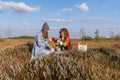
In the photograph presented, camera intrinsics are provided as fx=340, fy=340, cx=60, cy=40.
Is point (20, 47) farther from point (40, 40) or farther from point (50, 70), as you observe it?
point (50, 70)

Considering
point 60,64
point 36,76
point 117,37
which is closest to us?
point 36,76

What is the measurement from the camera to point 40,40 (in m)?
12.6

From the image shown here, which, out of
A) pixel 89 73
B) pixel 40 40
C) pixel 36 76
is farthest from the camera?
pixel 40 40

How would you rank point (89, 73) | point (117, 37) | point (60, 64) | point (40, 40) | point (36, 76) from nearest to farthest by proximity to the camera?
point (89, 73)
point (36, 76)
point (60, 64)
point (40, 40)
point (117, 37)

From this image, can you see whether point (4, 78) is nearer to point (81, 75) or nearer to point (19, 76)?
point (19, 76)

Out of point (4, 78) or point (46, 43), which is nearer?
point (4, 78)

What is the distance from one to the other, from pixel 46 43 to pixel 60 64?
6664 mm

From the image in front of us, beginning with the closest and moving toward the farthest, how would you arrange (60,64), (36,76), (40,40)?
(36,76) → (60,64) → (40,40)

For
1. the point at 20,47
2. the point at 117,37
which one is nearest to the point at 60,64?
the point at 20,47

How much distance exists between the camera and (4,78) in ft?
17.7

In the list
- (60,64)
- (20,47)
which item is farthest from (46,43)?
(60,64)

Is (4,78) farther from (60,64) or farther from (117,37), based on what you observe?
(117,37)

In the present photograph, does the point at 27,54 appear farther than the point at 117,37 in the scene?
No

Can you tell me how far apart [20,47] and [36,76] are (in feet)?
29.4
